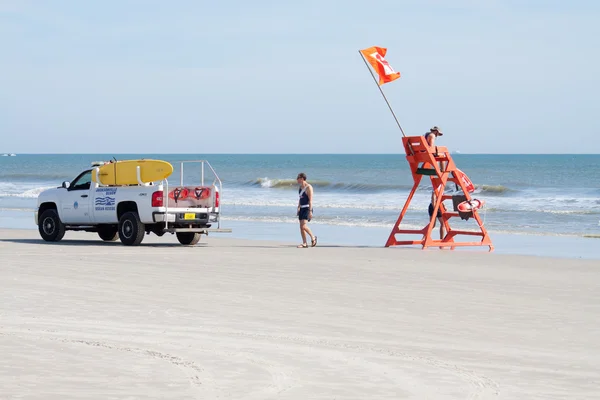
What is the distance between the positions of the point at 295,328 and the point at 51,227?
13.2m

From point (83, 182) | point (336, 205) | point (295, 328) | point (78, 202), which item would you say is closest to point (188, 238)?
point (78, 202)

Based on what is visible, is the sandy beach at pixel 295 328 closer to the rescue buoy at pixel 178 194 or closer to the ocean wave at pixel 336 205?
the rescue buoy at pixel 178 194

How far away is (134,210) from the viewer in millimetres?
20297

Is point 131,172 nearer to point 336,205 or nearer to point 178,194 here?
point 178,194

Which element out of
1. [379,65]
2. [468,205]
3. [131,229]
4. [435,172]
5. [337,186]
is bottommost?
[131,229]

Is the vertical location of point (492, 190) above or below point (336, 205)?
above

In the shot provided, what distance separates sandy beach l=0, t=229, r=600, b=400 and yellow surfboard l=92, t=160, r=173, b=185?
338cm

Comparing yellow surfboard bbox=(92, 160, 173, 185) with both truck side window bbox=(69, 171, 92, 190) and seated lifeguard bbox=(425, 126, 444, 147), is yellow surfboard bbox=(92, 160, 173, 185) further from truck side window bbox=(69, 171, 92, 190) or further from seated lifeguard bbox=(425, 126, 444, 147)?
seated lifeguard bbox=(425, 126, 444, 147)

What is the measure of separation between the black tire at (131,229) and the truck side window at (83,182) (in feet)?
4.58

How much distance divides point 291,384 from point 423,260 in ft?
34.7

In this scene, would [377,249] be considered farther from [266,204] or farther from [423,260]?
[266,204]

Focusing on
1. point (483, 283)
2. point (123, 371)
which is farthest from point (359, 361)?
point (483, 283)

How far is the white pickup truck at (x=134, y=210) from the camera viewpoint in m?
19.9

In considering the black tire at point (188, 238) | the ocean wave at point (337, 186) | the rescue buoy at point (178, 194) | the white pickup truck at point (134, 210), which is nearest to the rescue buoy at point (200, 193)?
the white pickup truck at point (134, 210)
